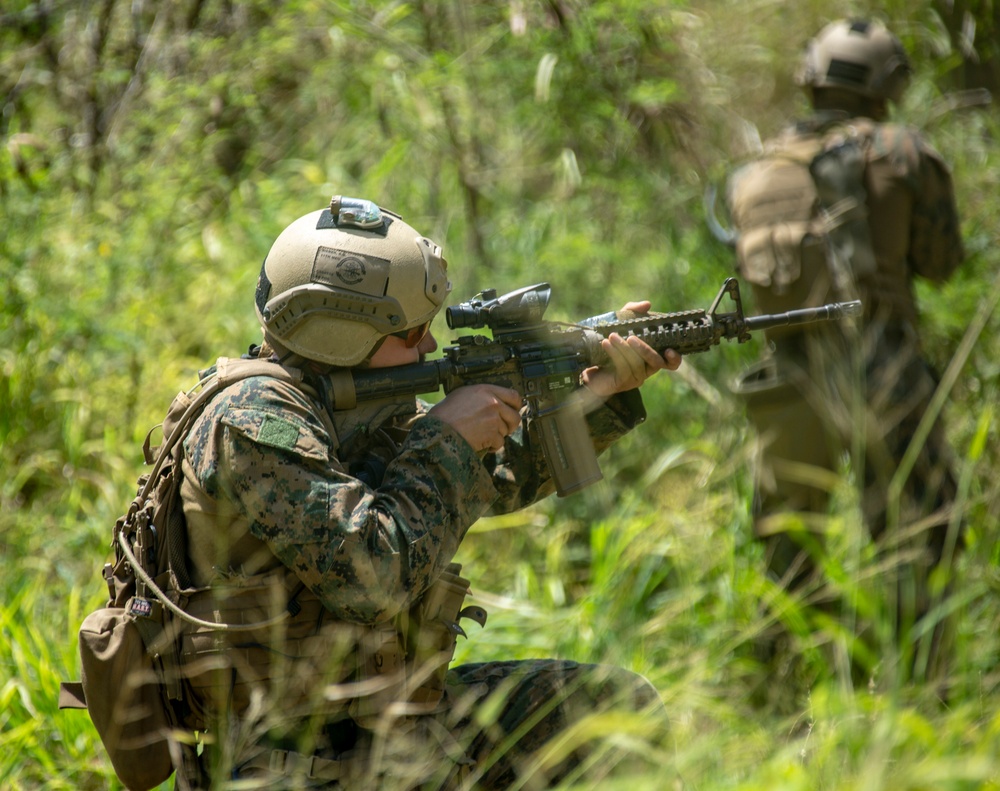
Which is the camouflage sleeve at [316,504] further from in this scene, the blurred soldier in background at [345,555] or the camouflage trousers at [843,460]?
the camouflage trousers at [843,460]

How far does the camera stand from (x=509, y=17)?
18.6 ft

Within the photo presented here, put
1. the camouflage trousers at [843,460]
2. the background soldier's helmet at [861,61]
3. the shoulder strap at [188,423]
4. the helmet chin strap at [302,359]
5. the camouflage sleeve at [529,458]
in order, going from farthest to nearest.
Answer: the background soldier's helmet at [861,61] → the camouflage trousers at [843,460] → the camouflage sleeve at [529,458] → the helmet chin strap at [302,359] → the shoulder strap at [188,423]

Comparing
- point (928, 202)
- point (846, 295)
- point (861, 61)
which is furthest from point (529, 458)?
point (861, 61)

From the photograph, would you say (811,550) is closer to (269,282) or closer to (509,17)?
(269,282)

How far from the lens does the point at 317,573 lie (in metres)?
2.20

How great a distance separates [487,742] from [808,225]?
2.74 meters

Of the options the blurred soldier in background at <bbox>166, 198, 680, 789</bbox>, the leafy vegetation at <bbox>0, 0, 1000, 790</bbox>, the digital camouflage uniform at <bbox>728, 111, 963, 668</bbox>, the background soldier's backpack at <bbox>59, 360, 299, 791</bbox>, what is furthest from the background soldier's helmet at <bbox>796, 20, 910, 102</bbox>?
the background soldier's backpack at <bbox>59, 360, 299, 791</bbox>

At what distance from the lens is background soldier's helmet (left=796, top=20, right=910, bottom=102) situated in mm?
4512

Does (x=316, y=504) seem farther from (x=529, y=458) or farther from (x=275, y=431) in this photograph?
(x=529, y=458)

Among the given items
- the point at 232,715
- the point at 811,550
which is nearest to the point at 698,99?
the point at 811,550

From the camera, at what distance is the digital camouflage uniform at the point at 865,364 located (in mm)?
4320

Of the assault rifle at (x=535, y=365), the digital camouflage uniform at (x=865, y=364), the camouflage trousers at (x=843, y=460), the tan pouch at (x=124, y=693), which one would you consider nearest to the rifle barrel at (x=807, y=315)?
the assault rifle at (x=535, y=365)

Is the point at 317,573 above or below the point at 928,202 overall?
above

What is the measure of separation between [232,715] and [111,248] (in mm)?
3669
